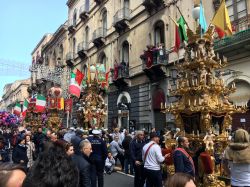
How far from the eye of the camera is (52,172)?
2064 millimetres

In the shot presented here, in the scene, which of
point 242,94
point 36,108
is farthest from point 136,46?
point 242,94

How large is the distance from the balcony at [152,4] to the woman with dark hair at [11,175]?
1990cm

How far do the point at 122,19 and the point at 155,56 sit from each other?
5.85 meters

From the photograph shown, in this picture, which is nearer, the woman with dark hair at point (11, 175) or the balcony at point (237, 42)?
the woman with dark hair at point (11, 175)

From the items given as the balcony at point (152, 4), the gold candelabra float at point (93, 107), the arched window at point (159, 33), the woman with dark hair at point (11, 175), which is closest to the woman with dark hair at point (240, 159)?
the woman with dark hair at point (11, 175)

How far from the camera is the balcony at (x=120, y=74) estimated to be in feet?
77.9

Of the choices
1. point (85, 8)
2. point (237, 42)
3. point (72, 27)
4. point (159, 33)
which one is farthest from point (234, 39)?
point (72, 27)

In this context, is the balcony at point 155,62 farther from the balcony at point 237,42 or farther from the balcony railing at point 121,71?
the balcony at point 237,42

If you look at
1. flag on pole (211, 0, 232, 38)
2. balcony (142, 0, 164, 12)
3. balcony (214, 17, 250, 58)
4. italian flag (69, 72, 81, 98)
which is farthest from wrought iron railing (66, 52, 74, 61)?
flag on pole (211, 0, 232, 38)

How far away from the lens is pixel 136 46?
2359 centimetres

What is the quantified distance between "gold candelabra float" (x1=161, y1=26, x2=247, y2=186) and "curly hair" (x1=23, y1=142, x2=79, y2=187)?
5047 mm

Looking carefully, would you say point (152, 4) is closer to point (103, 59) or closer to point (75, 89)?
point (75, 89)

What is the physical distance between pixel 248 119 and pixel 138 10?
13051 millimetres

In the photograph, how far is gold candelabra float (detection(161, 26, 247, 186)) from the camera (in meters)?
7.02
